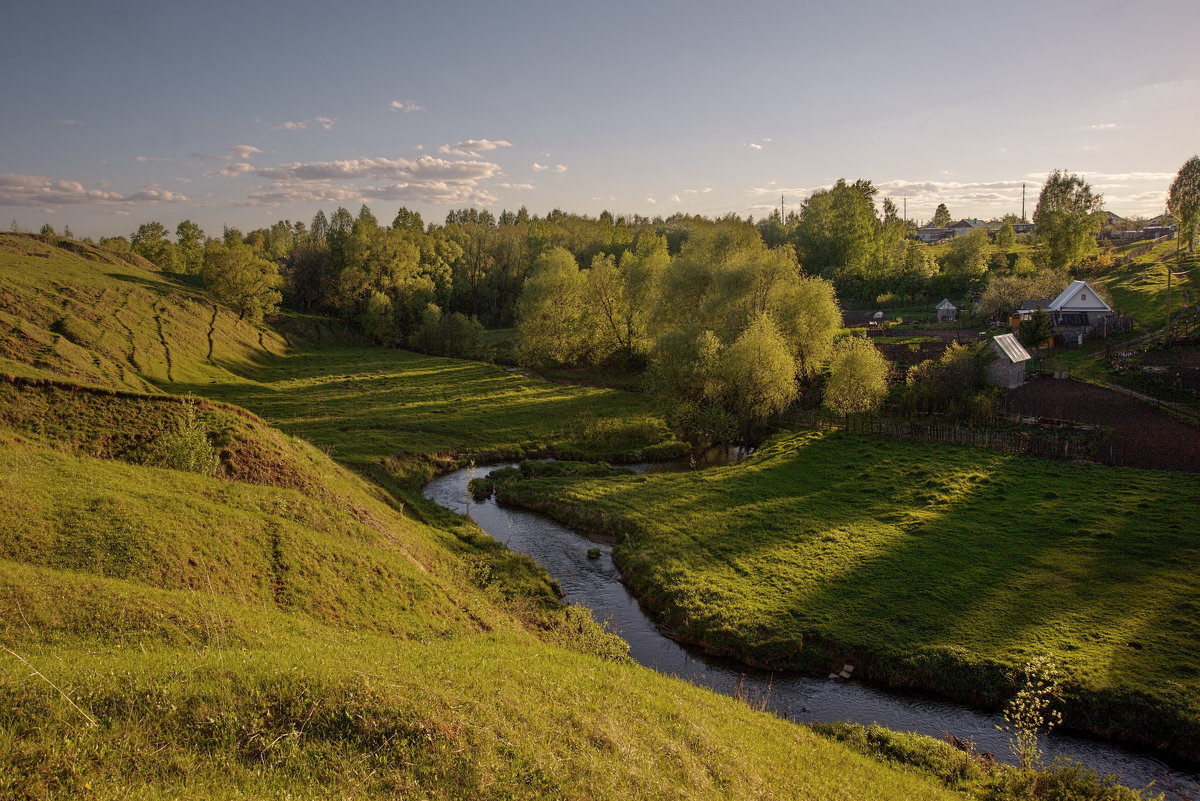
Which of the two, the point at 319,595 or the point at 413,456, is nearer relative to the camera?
the point at 319,595

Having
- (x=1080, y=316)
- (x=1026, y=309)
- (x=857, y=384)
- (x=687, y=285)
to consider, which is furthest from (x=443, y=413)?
(x=1080, y=316)

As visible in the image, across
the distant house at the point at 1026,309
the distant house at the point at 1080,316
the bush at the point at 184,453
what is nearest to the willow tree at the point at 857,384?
the distant house at the point at 1080,316

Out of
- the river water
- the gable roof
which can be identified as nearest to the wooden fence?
the river water

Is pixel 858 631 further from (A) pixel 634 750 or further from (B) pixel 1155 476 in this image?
(B) pixel 1155 476

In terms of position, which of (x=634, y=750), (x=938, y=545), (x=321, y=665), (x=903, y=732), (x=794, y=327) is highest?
(x=794, y=327)

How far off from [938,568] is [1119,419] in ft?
90.4

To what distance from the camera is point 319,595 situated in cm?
1955

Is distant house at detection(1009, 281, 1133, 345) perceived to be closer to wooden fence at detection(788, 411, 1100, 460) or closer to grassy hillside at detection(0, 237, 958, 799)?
wooden fence at detection(788, 411, 1100, 460)

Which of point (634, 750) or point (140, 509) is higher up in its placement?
point (140, 509)

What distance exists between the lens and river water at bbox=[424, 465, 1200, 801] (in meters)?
19.2

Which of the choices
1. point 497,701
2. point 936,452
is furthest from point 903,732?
point 936,452

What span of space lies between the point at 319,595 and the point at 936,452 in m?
39.2

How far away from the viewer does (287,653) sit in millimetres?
13680

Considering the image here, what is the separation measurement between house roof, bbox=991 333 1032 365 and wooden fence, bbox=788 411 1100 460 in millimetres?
9067
